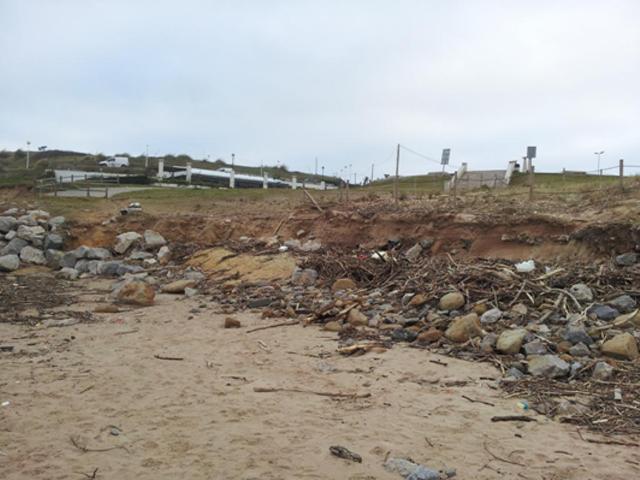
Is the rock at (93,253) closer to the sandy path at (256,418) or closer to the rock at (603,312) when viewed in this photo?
the sandy path at (256,418)

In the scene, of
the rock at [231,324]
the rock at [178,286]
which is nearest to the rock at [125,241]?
the rock at [178,286]

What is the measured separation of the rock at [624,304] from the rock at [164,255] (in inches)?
452

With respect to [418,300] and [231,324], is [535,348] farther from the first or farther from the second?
[231,324]

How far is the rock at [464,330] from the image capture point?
7.20 m

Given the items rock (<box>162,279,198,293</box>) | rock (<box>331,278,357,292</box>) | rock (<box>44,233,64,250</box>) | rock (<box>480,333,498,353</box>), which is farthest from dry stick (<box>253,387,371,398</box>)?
rock (<box>44,233,64,250</box>)

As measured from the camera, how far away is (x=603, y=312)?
7391 millimetres

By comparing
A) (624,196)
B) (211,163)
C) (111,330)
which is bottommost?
(111,330)

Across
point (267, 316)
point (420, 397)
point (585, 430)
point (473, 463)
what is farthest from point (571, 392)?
point (267, 316)

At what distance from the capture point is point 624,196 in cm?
1134

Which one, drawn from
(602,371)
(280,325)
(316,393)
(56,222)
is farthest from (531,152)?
(56,222)

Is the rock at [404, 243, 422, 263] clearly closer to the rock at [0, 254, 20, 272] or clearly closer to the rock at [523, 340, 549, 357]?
the rock at [523, 340, 549, 357]

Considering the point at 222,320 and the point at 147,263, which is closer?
the point at 222,320

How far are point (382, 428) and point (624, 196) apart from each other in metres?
9.06

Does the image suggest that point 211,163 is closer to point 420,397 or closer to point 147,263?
point 147,263
